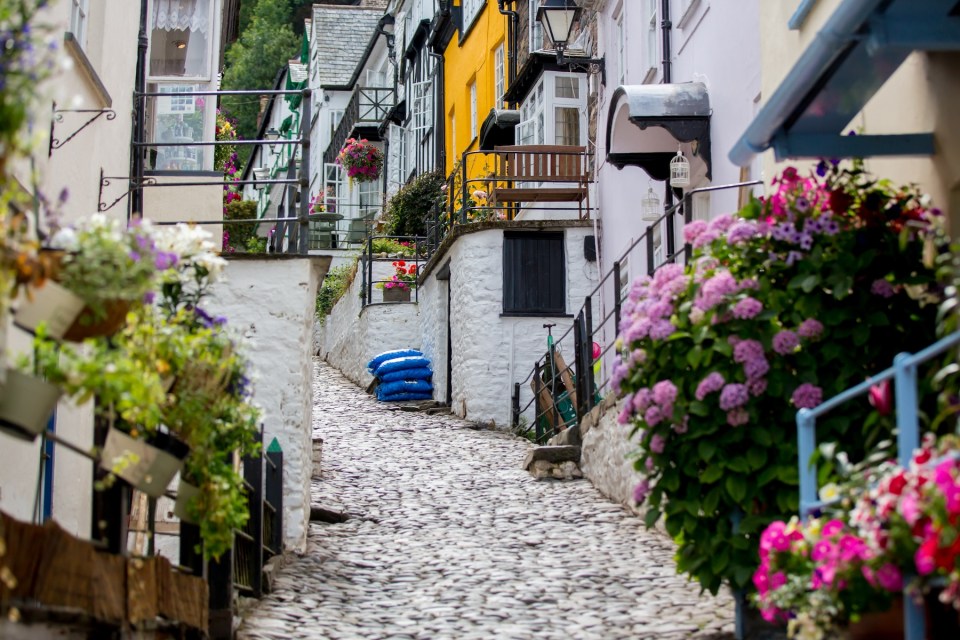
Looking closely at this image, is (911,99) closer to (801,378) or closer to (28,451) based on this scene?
(801,378)

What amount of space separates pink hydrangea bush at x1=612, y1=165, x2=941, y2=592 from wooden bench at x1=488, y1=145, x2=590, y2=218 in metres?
12.2

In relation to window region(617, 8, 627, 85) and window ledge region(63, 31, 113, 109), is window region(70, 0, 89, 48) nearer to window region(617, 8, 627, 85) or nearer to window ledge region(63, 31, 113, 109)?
window ledge region(63, 31, 113, 109)

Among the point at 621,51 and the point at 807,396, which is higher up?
the point at 621,51

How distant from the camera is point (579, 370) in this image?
1430 cm

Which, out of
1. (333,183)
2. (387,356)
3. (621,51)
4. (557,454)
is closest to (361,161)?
(333,183)

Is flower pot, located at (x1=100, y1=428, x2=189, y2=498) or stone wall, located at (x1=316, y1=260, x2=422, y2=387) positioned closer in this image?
flower pot, located at (x1=100, y1=428, x2=189, y2=498)

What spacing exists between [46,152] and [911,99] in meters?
4.76

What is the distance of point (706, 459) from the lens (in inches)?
262

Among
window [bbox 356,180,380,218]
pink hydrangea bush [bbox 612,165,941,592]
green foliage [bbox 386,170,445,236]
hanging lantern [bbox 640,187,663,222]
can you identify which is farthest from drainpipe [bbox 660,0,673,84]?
window [bbox 356,180,380,218]

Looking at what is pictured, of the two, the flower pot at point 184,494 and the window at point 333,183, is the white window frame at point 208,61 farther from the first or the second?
the window at point 333,183

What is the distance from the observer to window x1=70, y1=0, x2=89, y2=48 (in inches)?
365

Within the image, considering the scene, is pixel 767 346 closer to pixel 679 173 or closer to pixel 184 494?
pixel 184 494

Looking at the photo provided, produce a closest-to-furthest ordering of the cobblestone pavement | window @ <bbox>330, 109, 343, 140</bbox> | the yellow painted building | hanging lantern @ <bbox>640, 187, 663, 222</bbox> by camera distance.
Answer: the cobblestone pavement → hanging lantern @ <bbox>640, 187, 663, 222</bbox> → the yellow painted building → window @ <bbox>330, 109, 343, 140</bbox>

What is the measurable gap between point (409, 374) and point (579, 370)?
8259 mm
